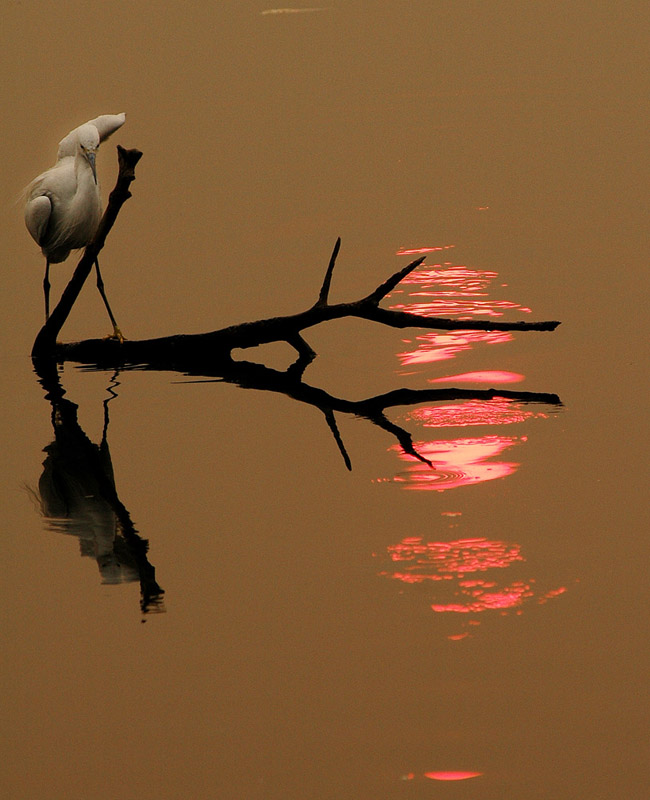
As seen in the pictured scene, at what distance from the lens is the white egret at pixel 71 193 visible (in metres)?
7.80

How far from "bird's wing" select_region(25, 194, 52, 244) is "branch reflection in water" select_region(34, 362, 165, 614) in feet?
3.50

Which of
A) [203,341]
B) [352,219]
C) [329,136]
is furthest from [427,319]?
[329,136]

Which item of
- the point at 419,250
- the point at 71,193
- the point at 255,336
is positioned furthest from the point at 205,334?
the point at 419,250

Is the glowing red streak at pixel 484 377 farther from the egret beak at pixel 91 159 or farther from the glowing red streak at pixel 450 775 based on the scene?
the glowing red streak at pixel 450 775

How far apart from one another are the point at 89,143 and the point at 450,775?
16.3 ft

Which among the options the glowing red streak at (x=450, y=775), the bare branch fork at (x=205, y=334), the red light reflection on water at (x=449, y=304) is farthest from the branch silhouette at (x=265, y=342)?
the glowing red streak at (x=450, y=775)

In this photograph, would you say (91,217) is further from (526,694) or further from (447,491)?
(526,694)

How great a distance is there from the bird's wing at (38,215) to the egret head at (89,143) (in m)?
0.41

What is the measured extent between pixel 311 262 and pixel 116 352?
10.8ft

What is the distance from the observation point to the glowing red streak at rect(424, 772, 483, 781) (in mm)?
3809

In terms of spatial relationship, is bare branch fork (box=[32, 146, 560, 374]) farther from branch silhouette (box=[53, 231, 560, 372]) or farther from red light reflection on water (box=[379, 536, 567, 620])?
red light reflection on water (box=[379, 536, 567, 620])

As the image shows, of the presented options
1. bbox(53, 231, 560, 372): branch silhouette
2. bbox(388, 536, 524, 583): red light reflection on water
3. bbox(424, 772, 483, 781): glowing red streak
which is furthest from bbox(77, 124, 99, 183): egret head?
bbox(424, 772, 483, 781): glowing red streak

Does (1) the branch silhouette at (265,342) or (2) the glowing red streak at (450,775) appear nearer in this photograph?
(2) the glowing red streak at (450,775)

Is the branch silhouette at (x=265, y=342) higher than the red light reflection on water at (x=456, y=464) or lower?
higher
